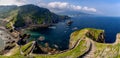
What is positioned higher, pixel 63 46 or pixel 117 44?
pixel 117 44

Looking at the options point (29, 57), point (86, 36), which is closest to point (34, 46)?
point (29, 57)

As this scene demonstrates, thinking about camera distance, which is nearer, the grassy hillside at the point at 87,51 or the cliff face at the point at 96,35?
the grassy hillside at the point at 87,51

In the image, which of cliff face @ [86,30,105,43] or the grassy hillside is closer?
the grassy hillside

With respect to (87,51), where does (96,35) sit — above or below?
above

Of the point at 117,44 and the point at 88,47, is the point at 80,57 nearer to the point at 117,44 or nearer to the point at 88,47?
the point at 88,47

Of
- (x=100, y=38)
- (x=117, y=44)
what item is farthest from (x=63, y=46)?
(x=117, y=44)

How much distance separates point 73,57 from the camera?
350ft

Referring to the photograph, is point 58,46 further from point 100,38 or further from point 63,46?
point 100,38

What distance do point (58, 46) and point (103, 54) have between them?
189 feet

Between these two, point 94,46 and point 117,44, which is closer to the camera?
point 117,44

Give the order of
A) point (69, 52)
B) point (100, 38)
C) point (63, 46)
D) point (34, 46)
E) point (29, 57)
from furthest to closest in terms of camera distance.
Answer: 1. point (63, 46)
2. point (100, 38)
3. point (34, 46)
4. point (69, 52)
5. point (29, 57)

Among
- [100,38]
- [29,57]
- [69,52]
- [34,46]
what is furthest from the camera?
[100,38]

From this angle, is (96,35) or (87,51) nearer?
(87,51)

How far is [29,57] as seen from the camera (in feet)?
341
